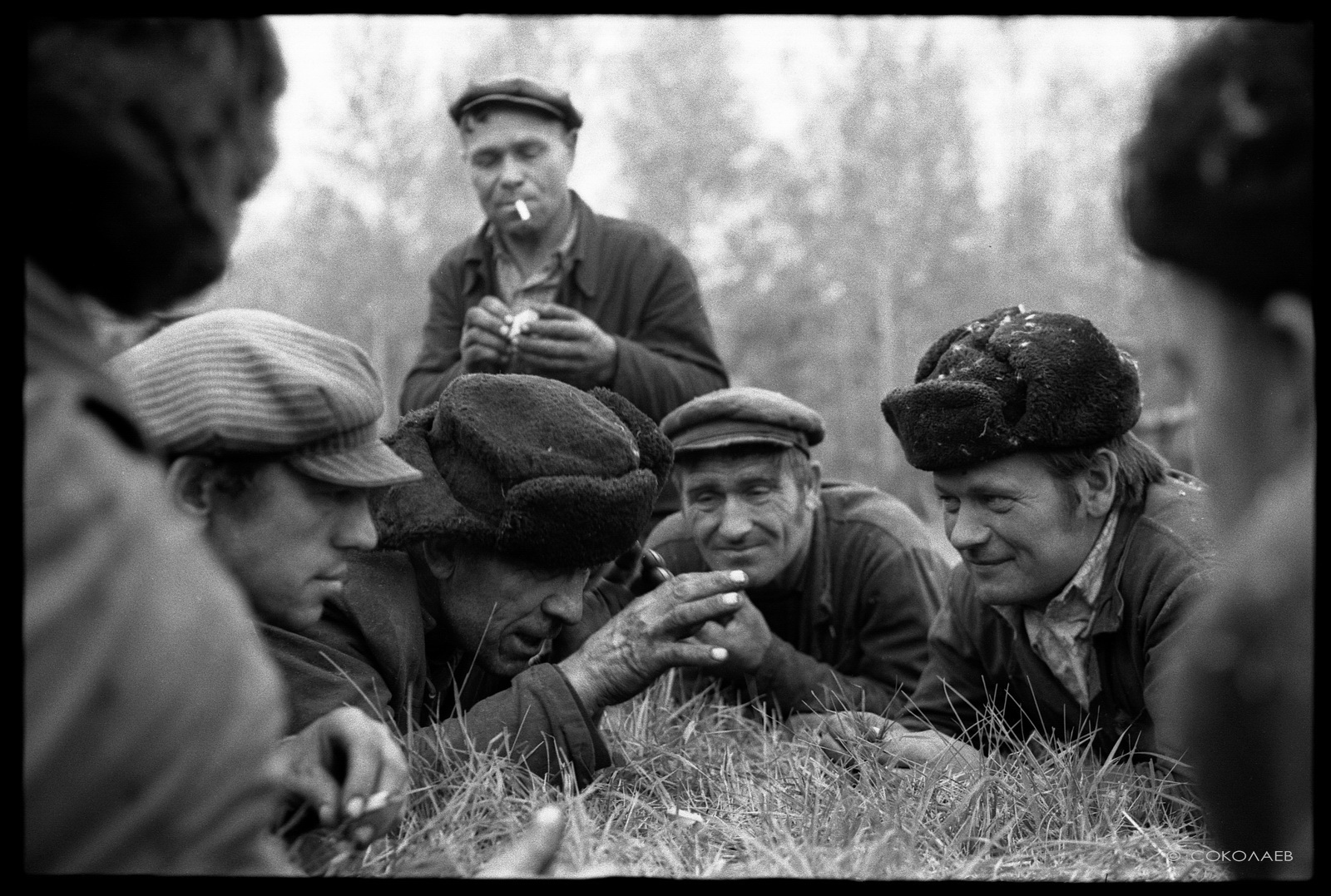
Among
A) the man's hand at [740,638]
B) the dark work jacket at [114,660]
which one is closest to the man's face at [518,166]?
the man's hand at [740,638]

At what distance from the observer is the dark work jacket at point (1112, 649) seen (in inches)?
140

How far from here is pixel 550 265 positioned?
5590 millimetres

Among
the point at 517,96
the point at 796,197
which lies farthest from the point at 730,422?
the point at 796,197

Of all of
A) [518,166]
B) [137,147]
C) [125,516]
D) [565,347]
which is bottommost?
[565,347]

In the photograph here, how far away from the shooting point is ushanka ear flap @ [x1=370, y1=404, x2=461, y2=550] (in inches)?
134

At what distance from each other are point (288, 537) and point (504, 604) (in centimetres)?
92

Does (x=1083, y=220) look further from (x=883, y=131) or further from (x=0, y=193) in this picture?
(x=0, y=193)

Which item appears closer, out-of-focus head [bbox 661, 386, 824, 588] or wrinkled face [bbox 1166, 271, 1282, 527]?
wrinkled face [bbox 1166, 271, 1282, 527]

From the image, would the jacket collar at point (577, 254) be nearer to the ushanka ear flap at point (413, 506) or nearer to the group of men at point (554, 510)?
the group of men at point (554, 510)

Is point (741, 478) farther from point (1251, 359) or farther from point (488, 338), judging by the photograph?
point (1251, 359)

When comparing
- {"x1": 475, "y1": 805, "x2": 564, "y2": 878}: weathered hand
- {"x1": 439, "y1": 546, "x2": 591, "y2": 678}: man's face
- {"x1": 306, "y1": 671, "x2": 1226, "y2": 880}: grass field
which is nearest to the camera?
{"x1": 475, "y1": 805, "x2": 564, "y2": 878}: weathered hand

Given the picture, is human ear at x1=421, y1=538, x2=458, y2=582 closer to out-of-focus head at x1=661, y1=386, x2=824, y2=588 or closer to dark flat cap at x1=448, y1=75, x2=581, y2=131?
out-of-focus head at x1=661, y1=386, x2=824, y2=588

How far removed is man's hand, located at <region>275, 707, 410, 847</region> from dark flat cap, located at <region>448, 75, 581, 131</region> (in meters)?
3.76

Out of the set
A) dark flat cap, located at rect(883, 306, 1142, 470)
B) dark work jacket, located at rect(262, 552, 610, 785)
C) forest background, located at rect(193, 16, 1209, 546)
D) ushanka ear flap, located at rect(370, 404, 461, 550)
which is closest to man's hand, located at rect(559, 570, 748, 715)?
dark work jacket, located at rect(262, 552, 610, 785)
